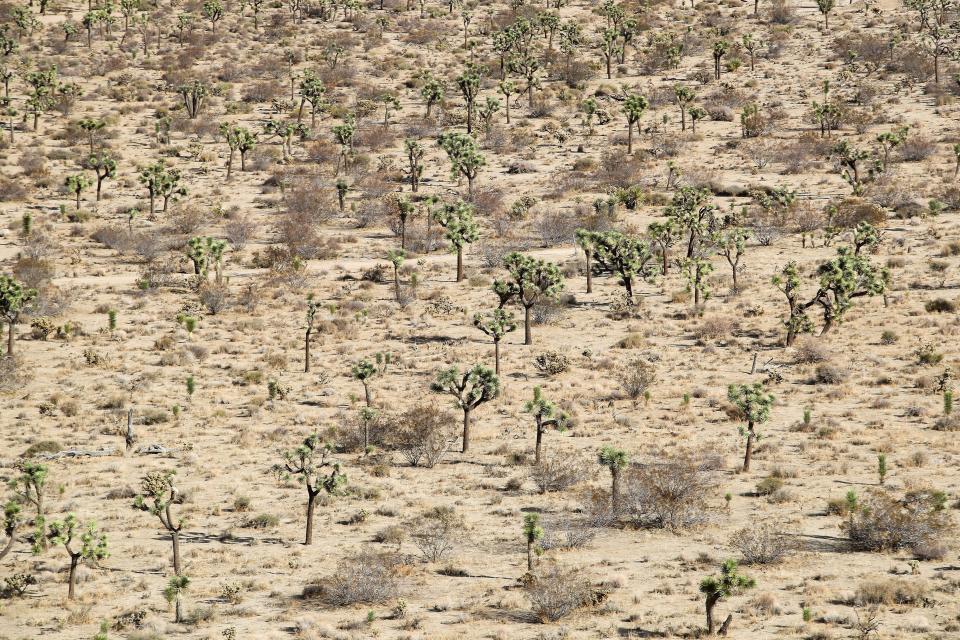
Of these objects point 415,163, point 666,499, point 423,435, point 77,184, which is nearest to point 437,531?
point 423,435

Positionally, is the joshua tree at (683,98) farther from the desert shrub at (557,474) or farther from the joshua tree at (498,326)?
the desert shrub at (557,474)

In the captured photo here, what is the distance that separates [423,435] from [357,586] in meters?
12.2

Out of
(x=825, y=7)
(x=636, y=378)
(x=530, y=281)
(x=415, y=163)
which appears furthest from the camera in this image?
(x=825, y=7)

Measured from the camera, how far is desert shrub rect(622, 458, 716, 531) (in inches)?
1372

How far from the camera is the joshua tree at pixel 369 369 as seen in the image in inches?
1797

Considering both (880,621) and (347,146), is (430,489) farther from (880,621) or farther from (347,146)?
(347,146)

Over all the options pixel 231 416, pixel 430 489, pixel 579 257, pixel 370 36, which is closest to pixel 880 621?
pixel 430 489

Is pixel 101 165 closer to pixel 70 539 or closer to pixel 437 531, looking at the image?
pixel 70 539

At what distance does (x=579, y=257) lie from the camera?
67938 mm

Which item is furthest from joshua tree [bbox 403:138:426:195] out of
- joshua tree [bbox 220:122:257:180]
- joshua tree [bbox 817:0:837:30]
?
joshua tree [bbox 817:0:837:30]

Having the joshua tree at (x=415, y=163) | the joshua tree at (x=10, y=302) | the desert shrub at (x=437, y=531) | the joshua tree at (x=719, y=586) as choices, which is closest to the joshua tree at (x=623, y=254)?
the joshua tree at (x=415, y=163)

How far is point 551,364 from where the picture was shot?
50531 mm

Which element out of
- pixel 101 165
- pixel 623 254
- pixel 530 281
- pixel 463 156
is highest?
pixel 463 156

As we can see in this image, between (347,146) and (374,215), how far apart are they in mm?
15025
